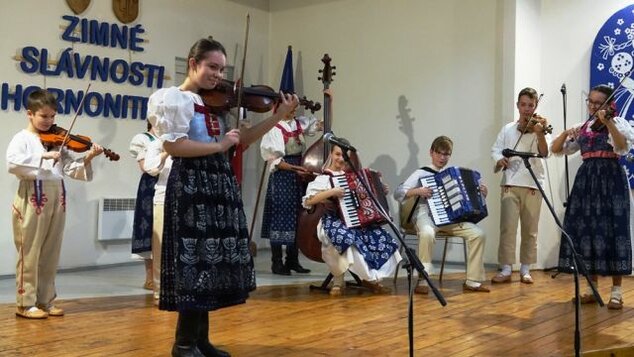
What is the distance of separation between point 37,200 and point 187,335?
60.2 inches

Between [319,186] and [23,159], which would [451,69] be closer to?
[319,186]

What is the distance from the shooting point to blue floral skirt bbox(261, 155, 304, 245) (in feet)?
18.7

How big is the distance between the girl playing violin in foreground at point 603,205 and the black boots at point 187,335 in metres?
2.46

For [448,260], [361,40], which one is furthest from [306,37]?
[448,260]

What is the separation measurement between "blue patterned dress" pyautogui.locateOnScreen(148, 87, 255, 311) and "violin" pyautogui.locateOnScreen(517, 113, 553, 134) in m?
2.83

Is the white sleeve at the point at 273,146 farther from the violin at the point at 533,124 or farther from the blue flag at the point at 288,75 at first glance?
the violin at the point at 533,124

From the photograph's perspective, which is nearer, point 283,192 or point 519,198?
point 519,198

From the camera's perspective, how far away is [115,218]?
19.9ft

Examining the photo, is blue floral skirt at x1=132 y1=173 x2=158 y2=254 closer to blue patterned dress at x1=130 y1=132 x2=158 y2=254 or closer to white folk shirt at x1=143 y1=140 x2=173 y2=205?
blue patterned dress at x1=130 y1=132 x2=158 y2=254

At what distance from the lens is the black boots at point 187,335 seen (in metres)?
2.71

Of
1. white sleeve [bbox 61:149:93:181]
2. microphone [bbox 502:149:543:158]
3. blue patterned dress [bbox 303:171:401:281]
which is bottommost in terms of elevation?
blue patterned dress [bbox 303:171:401:281]

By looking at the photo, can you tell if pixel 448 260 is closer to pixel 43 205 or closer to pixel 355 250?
pixel 355 250

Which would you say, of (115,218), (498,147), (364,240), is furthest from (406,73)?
(115,218)

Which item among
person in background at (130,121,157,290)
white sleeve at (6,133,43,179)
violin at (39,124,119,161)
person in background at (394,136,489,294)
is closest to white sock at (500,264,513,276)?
person in background at (394,136,489,294)
